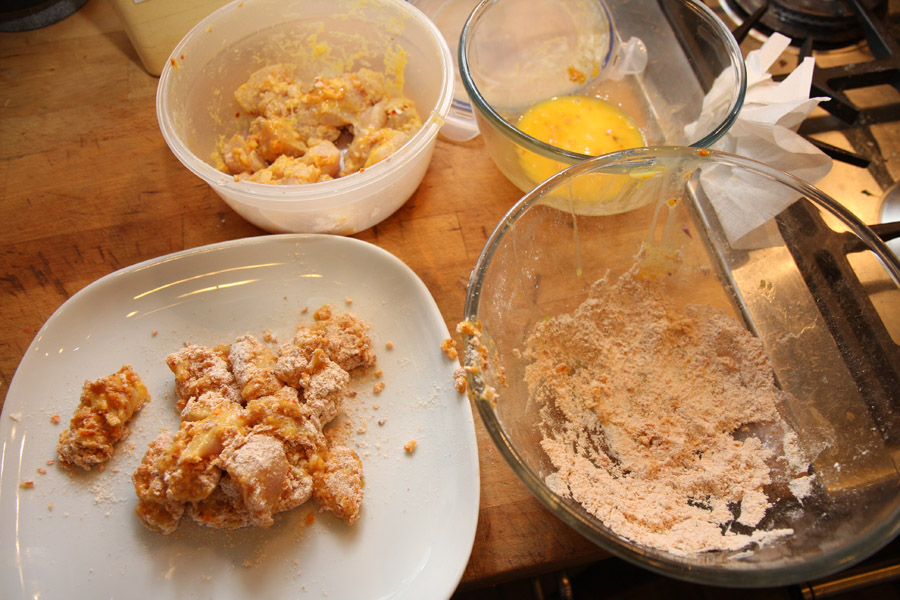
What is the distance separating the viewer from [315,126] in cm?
126

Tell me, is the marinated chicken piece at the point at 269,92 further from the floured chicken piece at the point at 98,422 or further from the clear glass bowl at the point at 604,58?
the floured chicken piece at the point at 98,422

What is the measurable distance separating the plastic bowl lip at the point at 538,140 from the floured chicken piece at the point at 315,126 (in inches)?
6.8

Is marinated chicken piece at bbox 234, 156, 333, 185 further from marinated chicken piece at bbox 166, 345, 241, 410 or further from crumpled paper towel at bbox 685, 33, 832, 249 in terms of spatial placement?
crumpled paper towel at bbox 685, 33, 832, 249

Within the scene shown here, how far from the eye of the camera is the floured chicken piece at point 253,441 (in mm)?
860

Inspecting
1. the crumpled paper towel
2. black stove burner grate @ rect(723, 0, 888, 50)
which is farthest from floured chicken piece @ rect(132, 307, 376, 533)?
black stove burner grate @ rect(723, 0, 888, 50)

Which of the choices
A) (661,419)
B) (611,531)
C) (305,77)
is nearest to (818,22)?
(661,419)

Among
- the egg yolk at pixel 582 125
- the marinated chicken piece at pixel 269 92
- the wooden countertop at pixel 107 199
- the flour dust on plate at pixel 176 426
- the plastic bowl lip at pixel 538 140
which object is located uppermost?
the plastic bowl lip at pixel 538 140

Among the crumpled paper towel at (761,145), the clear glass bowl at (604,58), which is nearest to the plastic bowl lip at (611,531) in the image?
the crumpled paper towel at (761,145)

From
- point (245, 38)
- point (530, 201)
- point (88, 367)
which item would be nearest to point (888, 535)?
point (530, 201)

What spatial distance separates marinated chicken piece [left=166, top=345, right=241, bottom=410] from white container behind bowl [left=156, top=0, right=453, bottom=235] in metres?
0.29

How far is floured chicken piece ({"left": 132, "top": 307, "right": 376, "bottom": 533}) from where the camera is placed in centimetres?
86

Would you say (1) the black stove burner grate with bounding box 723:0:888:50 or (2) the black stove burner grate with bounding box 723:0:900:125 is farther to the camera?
(1) the black stove burner grate with bounding box 723:0:888:50

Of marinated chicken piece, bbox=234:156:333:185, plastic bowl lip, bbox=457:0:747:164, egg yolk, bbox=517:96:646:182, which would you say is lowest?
marinated chicken piece, bbox=234:156:333:185

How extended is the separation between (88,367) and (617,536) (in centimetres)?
89
